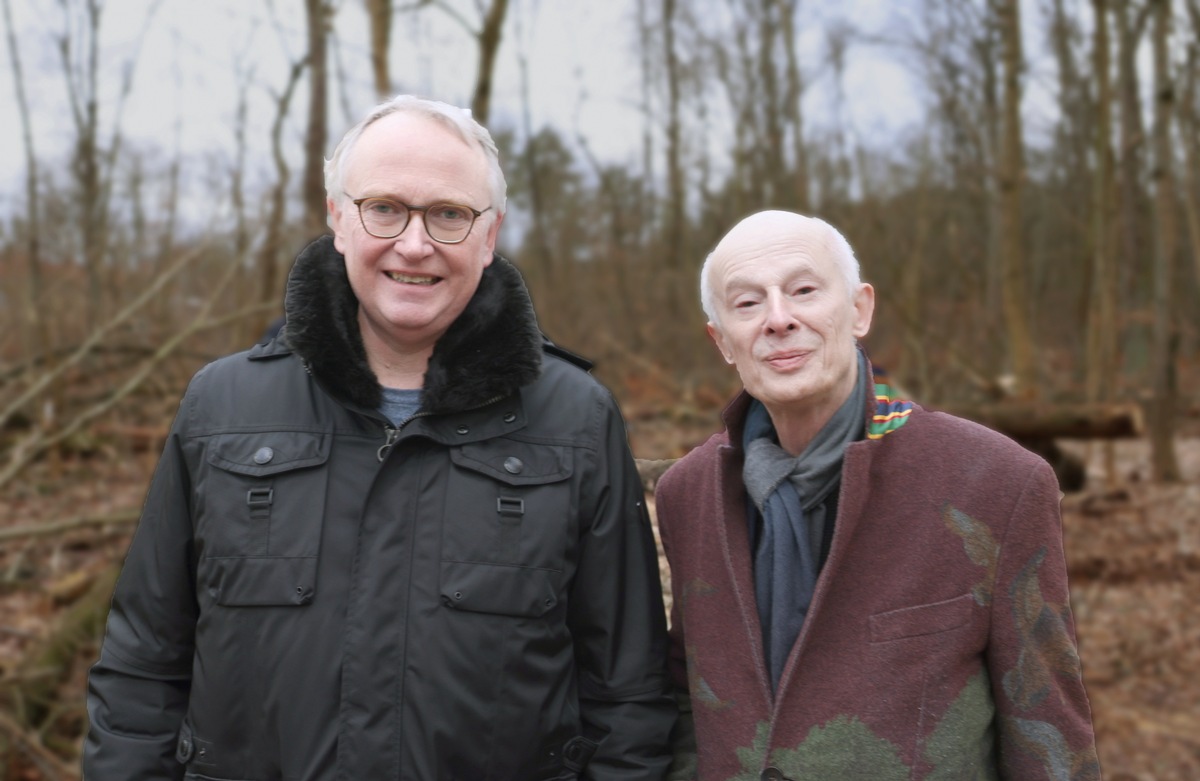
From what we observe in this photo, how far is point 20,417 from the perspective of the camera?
29.9ft

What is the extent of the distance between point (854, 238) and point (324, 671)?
1562cm

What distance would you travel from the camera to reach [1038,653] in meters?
1.93

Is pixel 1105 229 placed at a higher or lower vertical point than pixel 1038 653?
higher

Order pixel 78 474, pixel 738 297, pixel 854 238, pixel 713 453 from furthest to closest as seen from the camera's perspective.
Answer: pixel 854 238 < pixel 78 474 < pixel 713 453 < pixel 738 297

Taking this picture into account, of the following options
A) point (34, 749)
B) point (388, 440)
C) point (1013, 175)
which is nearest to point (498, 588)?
point (388, 440)

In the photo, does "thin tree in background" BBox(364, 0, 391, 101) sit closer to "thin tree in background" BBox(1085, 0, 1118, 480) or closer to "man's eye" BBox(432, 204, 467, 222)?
"thin tree in background" BBox(1085, 0, 1118, 480)

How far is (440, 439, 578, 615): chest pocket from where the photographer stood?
2.07 meters

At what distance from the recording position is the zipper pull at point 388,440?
6.97 ft

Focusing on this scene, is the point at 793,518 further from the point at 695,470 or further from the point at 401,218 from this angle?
the point at 401,218

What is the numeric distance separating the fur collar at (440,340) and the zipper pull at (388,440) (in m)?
0.06

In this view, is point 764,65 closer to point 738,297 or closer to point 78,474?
point 78,474

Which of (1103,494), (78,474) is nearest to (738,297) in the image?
(78,474)

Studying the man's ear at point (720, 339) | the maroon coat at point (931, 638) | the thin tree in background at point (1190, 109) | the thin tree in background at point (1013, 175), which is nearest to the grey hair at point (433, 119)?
the man's ear at point (720, 339)

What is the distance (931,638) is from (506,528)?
0.85 meters
